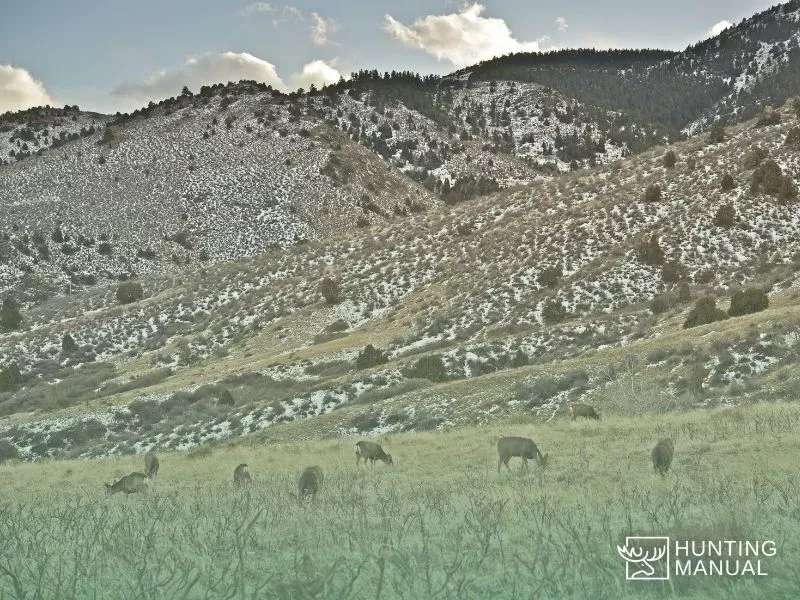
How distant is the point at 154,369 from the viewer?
47.1 meters

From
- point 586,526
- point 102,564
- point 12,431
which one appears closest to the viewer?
point 102,564

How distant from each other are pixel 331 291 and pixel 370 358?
15.6 meters

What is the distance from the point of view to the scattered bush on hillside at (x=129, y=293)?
62.2 meters

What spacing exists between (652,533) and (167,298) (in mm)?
57071

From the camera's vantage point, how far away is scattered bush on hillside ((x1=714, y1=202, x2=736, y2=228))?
44000mm

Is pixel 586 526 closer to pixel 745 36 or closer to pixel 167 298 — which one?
pixel 167 298

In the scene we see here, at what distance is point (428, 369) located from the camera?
1303 inches

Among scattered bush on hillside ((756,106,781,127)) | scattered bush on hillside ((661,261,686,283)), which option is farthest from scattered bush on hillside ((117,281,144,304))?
scattered bush on hillside ((756,106,781,127))

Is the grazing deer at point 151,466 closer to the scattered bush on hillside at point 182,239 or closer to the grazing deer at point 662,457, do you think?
the grazing deer at point 662,457

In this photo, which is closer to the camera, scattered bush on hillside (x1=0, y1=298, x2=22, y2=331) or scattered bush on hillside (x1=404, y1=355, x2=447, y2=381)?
scattered bush on hillside (x1=404, y1=355, x2=447, y2=381)

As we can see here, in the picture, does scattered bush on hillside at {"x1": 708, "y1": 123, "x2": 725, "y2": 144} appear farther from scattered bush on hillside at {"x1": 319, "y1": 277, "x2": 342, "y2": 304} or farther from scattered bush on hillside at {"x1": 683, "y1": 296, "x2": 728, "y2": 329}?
scattered bush on hillside at {"x1": 319, "y1": 277, "x2": 342, "y2": 304}

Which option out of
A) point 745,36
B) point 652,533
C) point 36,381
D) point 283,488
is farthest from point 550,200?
point 745,36

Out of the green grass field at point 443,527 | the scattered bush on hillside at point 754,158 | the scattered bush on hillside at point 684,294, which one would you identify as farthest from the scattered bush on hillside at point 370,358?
the scattered bush on hillside at point 754,158

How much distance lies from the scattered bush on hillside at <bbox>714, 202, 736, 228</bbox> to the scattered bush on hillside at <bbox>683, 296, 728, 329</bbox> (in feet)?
47.5
